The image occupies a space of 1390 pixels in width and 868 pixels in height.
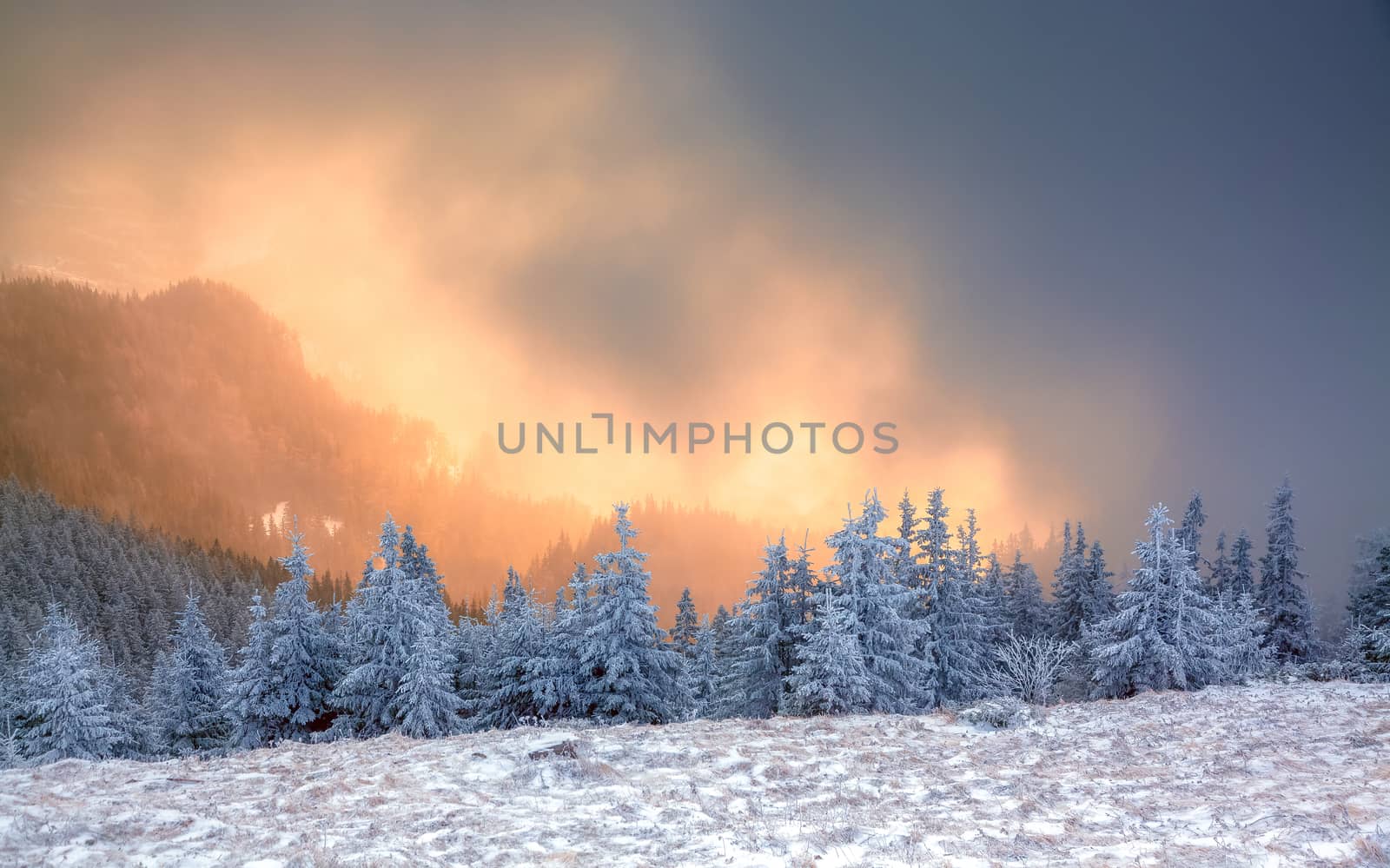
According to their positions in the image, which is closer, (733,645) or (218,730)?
(733,645)

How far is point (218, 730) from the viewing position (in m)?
47.4

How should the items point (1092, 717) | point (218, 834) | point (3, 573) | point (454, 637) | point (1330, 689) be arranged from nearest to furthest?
point (218, 834) < point (1092, 717) < point (1330, 689) < point (454, 637) < point (3, 573)

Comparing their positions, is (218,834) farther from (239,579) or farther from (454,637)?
(239,579)

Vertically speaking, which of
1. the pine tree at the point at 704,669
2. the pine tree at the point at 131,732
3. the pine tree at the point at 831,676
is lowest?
the pine tree at the point at 131,732

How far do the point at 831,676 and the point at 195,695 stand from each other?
44.4m

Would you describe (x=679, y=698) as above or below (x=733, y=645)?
below

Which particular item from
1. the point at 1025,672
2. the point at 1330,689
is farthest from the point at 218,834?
the point at 1330,689

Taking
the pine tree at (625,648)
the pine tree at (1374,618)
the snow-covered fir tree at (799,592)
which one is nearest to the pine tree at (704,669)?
the pine tree at (625,648)

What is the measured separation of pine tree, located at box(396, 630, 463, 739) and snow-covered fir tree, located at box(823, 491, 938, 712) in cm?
1879

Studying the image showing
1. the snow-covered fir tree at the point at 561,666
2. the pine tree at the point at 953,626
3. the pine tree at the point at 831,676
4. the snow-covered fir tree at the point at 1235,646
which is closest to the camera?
the pine tree at the point at 831,676

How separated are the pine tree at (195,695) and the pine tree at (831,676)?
39403 millimetres

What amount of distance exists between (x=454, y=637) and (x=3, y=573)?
538 ft

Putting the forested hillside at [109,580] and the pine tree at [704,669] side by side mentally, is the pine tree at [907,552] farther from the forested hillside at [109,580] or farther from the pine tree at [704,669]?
the forested hillside at [109,580]

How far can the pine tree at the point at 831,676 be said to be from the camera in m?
26.4
